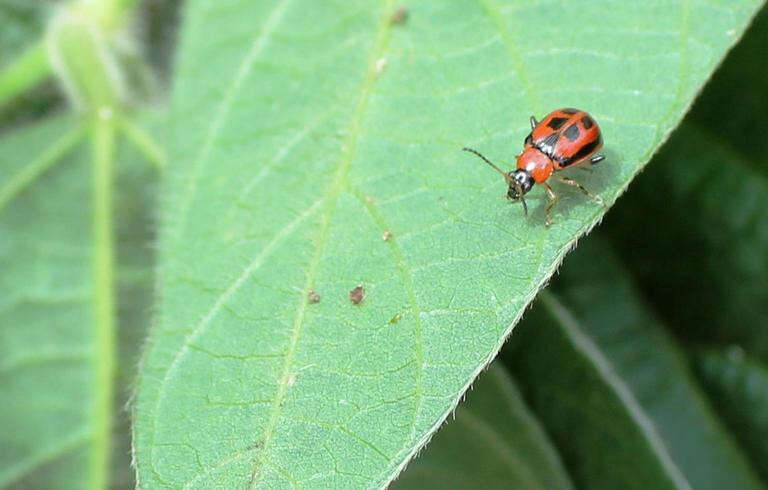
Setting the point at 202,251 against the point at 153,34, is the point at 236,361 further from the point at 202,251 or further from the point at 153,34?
the point at 153,34

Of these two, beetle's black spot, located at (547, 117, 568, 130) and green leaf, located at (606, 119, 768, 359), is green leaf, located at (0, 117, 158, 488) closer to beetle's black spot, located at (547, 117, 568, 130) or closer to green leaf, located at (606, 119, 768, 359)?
beetle's black spot, located at (547, 117, 568, 130)

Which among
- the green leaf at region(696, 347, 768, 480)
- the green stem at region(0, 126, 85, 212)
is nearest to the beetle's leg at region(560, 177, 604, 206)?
the green leaf at region(696, 347, 768, 480)

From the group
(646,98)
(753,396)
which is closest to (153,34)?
(646,98)

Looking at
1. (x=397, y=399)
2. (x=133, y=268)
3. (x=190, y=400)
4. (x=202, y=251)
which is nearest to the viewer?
(x=397, y=399)

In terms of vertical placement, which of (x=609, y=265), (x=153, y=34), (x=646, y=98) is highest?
(x=646, y=98)

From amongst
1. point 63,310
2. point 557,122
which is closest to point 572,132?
point 557,122

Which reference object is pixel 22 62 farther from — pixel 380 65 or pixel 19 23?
pixel 380 65
